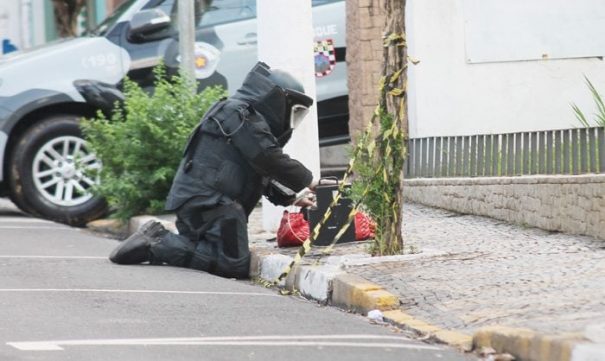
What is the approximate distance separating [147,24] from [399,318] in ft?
21.9

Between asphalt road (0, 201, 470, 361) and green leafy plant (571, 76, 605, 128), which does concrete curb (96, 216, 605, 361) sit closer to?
asphalt road (0, 201, 470, 361)

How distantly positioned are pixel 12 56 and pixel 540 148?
5391 mm

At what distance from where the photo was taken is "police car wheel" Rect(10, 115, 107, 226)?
14.6 m

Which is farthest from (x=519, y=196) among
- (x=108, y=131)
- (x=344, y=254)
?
(x=108, y=131)

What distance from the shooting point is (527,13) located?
15.0 metres

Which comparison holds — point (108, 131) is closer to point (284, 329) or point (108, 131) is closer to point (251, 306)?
point (251, 306)

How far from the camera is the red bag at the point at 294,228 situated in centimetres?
1146

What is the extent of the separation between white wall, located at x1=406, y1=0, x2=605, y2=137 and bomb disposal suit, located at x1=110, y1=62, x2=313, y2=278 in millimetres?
3651

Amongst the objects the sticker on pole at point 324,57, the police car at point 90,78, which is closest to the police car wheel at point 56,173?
the police car at point 90,78

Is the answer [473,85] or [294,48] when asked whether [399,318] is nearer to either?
[294,48]

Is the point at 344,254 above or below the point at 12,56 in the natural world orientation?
below

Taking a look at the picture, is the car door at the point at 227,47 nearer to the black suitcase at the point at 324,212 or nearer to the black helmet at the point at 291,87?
the black helmet at the point at 291,87

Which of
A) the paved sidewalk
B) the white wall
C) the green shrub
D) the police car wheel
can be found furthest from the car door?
the paved sidewalk

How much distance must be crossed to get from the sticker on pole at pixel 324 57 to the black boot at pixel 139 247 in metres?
4.14
